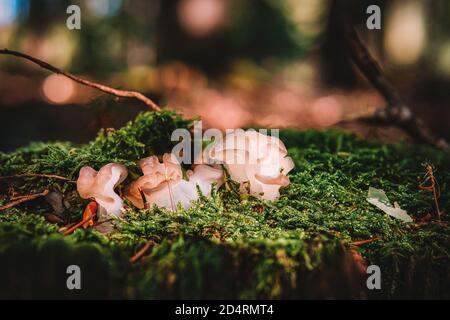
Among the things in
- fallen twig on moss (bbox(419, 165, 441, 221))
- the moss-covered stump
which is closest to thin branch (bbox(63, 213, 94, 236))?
the moss-covered stump

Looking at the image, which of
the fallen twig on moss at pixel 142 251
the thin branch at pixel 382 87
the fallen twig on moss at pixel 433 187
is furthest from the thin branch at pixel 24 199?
the thin branch at pixel 382 87

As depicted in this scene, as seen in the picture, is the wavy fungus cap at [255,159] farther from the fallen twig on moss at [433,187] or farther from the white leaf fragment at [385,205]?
the fallen twig on moss at [433,187]

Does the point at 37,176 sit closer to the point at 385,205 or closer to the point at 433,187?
the point at 385,205

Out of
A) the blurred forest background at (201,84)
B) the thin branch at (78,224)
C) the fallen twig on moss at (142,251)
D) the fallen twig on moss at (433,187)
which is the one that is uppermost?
the blurred forest background at (201,84)

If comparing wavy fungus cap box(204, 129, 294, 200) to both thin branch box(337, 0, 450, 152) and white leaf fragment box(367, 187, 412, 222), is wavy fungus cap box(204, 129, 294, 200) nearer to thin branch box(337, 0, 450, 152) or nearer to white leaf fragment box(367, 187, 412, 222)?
white leaf fragment box(367, 187, 412, 222)

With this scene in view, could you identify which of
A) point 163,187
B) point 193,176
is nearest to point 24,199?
point 163,187
